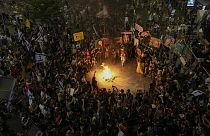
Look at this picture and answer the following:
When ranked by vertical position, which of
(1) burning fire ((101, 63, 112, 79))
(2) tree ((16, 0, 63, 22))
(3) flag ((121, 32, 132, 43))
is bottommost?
(1) burning fire ((101, 63, 112, 79))

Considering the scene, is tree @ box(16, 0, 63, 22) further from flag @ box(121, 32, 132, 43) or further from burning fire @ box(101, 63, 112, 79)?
burning fire @ box(101, 63, 112, 79)

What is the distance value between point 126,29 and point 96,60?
531 cm

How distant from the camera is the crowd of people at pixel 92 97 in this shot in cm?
2062

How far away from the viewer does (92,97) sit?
23.1m

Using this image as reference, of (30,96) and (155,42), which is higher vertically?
(155,42)

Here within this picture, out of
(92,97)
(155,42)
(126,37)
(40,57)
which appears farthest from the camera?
(126,37)

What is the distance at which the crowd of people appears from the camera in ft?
67.7

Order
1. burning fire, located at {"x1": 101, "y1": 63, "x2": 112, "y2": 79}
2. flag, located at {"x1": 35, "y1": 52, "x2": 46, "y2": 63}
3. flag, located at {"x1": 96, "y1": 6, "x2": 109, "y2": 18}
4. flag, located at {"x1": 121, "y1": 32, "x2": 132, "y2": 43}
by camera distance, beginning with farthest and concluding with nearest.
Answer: flag, located at {"x1": 96, "y1": 6, "x2": 109, "y2": 18} → flag, located at {"x1": 121, "y1": 32, "x2": 132, "y2": 43} → burning fire, located at {"x1": 101, "y1": 63, "x2": 112, "y2": 79} → flag, located at {"x1": 35, "y1": 52, "x2": 46, "y2": 63}

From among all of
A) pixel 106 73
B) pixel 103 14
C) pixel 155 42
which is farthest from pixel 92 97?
pixel 103 14

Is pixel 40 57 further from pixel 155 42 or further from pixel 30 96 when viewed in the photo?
pixel 155 42

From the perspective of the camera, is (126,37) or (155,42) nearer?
(155,42)

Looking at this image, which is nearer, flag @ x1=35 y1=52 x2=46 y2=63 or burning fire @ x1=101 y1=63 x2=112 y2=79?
flag @ x1=35 y1=52 x2=46 y2=63

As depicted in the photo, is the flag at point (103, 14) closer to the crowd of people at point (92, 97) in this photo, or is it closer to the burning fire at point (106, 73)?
the crowd of people at point (92, 97)

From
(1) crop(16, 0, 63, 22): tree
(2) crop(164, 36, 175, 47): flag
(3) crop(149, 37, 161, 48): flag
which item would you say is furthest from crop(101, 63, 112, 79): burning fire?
(1) crop(16, 0, 63, 22): tree
